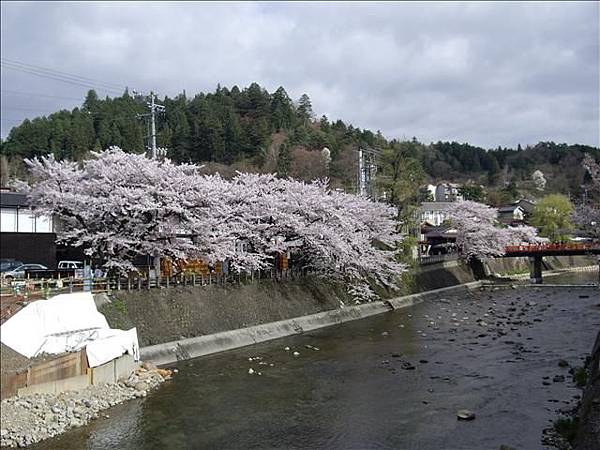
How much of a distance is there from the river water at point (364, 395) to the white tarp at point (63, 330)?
2246 mm

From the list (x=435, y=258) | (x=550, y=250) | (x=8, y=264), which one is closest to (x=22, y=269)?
(x=8, y=264)

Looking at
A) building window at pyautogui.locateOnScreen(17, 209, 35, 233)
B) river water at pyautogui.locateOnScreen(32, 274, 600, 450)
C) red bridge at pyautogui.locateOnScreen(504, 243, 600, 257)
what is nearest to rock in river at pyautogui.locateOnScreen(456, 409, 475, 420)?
river water at pyautogui.locateOnScreen(32, 274, 600, 450)

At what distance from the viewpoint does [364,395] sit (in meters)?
18.5

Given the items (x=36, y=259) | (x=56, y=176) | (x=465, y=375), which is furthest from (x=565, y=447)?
(x=36, y=259)

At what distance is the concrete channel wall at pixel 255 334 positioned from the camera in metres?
22.3

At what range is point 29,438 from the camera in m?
13.7

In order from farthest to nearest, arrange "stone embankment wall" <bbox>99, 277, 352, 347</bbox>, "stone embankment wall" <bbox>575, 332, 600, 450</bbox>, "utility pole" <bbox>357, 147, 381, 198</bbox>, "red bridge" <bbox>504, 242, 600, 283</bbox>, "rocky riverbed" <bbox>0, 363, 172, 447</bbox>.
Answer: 1. "red bridge" <bbox>504, 242, 600, 283</bbox>
2. "utility pole" <bbox>357, 147, 381, 198</bbox>
3. "stone embankment wall" <bbox>99, 277, 352, 347</bbox>
4. "rocky riverbed" <bbox>0, 363, 172, 447</bbox>
5. "stone embankment wall" <bbox>575, 332, 600, 450</bbox>

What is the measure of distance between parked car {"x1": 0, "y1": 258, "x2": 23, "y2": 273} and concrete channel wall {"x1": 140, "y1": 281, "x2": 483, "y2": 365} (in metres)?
10.6

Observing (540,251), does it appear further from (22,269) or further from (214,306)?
(22,269)

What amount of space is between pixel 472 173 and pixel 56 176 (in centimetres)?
14500

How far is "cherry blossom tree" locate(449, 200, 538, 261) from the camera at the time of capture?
2336 inches

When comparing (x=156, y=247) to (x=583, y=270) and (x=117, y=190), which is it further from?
(x=583, y=270)

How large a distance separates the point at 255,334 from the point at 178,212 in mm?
7209

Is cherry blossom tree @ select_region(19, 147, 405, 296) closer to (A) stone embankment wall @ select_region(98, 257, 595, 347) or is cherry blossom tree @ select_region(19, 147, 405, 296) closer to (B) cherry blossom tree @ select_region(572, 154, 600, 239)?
(A) stone embankment wall @ select_region(98, 257, 595, 347)
